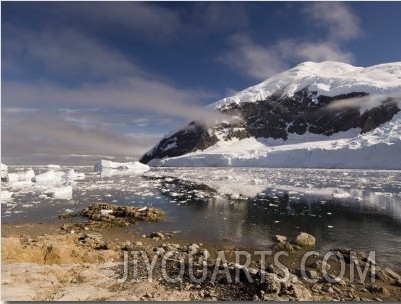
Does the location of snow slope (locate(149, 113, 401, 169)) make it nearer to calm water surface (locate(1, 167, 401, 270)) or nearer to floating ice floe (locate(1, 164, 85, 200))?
calm water surface (locate(1, 167, 401, 270))

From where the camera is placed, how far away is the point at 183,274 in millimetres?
9406

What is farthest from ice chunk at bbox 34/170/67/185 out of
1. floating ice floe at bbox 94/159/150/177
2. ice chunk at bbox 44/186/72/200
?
floating ice floe at bbox 94/159/150/177

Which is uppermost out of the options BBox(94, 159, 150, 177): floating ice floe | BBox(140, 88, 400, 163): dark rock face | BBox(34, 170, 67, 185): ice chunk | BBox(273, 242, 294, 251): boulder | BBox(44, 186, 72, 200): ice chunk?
BBox(140, 88, 400, 163): dark rock face

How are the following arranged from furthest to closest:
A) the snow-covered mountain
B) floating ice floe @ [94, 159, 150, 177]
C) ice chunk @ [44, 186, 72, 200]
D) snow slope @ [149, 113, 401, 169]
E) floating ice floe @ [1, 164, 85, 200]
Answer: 1. the snow-covered mountain
2. snow slope @ [149, 113, 401, 169]
3. floating ice floe @ [94, 159, 150, 177]
4. floating ice floe @ [1, 164, 85, 200]
5. ice chunk @ [44, 186, 72, 200]

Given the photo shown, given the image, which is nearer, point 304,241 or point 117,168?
point 304,241

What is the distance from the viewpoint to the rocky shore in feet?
26.0

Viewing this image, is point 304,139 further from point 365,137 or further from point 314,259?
point 314,259

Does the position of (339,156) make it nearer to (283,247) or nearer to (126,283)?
(283,247)

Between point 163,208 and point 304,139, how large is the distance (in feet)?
544

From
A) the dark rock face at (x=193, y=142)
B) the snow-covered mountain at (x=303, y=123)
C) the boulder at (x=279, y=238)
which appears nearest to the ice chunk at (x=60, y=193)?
the boulder at (x=279, y=238)

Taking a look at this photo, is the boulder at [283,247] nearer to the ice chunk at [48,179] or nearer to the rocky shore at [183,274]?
the rocky shore at [183,274]

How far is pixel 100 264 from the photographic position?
10.3 metres

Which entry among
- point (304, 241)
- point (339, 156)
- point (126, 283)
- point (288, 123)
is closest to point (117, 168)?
point (339, 156)

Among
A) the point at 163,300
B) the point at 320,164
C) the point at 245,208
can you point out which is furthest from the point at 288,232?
the point at 320,164
